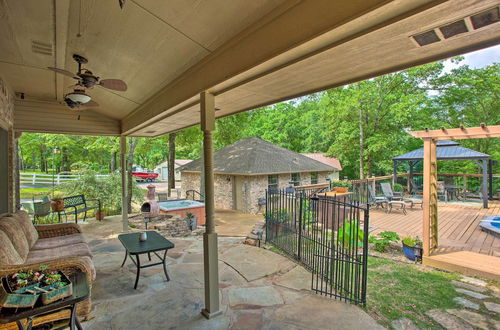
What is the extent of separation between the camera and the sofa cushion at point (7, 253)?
2.55 m

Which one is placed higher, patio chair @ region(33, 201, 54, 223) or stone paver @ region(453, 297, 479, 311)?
patio chair @ region(33, 201, 54, 223)

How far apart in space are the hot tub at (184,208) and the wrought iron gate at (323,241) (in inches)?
141

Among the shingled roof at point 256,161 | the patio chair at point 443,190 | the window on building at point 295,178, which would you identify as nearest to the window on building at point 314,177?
the shingled roof at point 256,161

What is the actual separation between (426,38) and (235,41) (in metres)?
1.40

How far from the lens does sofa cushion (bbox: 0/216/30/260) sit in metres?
3.03

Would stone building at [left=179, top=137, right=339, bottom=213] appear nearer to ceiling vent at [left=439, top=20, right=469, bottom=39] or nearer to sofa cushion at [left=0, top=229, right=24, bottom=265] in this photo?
sofa cushion at [left=0, top=229, right=24, bottom=265]

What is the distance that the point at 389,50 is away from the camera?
1.81m

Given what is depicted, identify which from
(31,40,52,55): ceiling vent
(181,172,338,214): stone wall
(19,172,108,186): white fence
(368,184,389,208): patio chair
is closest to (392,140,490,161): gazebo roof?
(368,184,389,208): patio chair

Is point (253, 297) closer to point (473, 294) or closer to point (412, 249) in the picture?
point (473, 294)

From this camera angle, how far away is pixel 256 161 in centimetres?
1279

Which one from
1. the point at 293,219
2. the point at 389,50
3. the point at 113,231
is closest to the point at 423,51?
the point at 389,50

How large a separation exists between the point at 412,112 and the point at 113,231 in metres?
15.0

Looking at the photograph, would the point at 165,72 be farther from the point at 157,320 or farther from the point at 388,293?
the point at 388,293

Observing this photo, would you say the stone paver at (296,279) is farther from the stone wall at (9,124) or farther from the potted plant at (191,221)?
the stone wall at (9,124)
